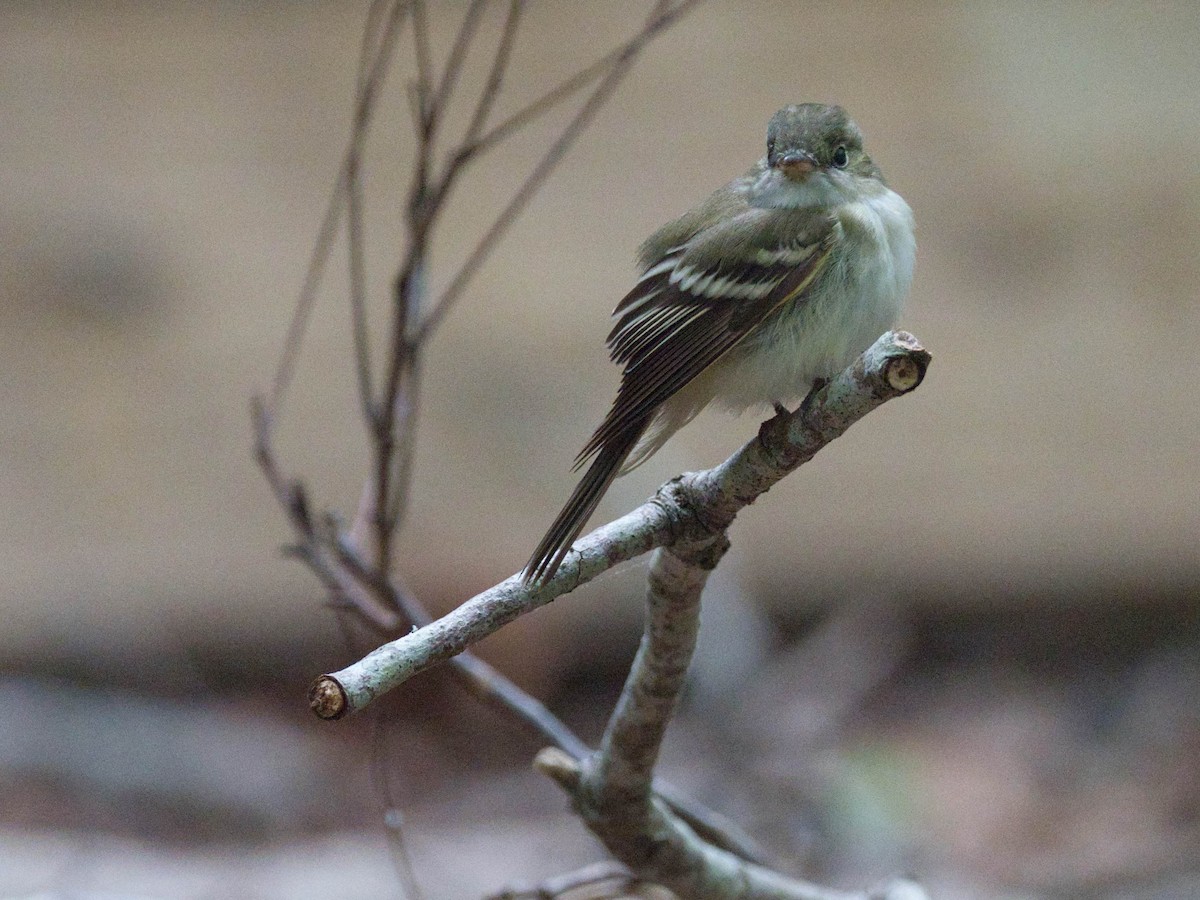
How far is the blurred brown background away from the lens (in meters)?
3.70

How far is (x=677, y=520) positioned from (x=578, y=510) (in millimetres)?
111

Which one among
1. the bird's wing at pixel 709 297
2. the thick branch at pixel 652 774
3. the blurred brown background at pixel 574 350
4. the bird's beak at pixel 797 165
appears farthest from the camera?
the blurred brown background at pixel 574 350

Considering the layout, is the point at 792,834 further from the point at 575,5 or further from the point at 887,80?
the point at 575,5

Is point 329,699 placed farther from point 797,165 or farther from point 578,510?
point 797,165

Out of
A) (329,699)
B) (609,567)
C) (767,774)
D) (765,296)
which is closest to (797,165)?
(765,296)

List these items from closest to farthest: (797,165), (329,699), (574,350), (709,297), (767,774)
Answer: (329,699) < (709,297) < (797,165) < (767,774) < (574,350)

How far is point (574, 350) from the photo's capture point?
12.2 ft

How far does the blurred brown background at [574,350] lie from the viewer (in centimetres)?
370

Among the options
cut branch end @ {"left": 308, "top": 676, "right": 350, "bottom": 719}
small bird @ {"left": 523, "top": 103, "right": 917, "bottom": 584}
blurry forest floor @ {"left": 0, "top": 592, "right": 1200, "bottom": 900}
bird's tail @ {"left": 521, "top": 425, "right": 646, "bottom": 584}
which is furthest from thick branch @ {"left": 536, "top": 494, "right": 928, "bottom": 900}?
blurry forest floor @ {"left": 0, "top": 592, "right": 1200, "bottom": 900}

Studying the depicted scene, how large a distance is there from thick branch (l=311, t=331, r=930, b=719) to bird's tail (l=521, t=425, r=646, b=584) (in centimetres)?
1

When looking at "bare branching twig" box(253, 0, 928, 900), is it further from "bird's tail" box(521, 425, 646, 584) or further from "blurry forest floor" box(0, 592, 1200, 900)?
"blurry forest floor" box(0, 592, 1200, 900)

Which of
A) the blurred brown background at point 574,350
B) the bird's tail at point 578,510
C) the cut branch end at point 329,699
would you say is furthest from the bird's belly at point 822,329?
the blurred brown background at point 574,350

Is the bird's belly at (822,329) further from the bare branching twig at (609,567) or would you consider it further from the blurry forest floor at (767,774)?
the blurry forest floor at (767,774)

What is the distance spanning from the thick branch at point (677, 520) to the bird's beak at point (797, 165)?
509mm
